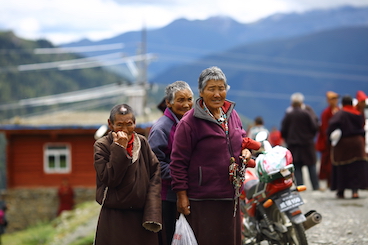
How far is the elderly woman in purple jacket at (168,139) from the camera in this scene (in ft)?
15.7

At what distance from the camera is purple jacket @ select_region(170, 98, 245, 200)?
4.25 m

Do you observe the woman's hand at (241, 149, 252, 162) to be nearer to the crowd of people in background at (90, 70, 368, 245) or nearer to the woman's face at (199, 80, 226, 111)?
the crowd of people in background at (90, 70, 368, 245)

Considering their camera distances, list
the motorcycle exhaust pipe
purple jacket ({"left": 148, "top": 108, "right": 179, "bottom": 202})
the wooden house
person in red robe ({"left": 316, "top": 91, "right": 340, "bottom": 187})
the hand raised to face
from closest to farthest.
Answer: the hand raised to face
purple jacket ({"left": 148, "top": 108, "right": 179, "bottom": 202})
the motorcycle exhaust pipe
person in red robe ({"left": 316, "top": 91, "right": 340, "bottom": 187})
the wooden house

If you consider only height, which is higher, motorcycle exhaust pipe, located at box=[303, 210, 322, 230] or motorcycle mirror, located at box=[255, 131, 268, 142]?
motorcycle mirror, located at box=[255, 131, 268, 142]

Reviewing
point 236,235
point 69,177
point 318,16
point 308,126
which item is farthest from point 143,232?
point 318,16

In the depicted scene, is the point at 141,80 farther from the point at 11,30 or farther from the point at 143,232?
the point at 11,30

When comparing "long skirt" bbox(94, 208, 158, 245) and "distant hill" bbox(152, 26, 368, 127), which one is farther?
"distant hill" bbox(152, 26, 368, 127)

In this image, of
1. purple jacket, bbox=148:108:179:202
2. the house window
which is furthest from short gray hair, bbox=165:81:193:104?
the house window

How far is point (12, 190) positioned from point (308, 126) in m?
20.9

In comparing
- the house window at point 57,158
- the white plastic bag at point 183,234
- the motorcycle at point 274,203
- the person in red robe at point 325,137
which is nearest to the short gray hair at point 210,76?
the motorcycle at point 274,203

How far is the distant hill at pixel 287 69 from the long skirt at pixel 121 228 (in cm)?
3768

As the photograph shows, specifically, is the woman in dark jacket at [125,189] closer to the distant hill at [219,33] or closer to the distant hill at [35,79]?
the distant hill at [219,33]

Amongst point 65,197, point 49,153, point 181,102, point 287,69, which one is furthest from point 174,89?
point 287,69

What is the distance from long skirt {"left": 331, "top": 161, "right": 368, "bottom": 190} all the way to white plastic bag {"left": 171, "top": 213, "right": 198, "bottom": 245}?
5418 mm
